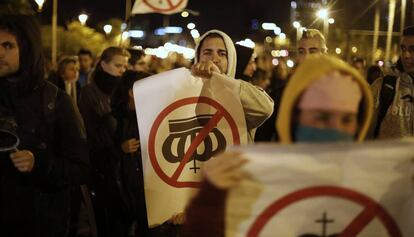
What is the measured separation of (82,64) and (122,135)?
22.9 ft

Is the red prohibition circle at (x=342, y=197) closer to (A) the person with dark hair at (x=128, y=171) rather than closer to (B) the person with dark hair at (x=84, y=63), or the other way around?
(A) the person with dark hair at (x=128, y=171)

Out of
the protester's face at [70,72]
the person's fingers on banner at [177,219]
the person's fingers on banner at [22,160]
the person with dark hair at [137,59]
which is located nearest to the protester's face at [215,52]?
the person's fingers on banner at [177,219]

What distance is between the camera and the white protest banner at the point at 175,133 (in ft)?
11.8

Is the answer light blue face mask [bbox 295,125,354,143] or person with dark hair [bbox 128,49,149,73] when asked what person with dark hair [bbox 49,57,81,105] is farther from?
light blue face mask [bbox 295,125,354,143]

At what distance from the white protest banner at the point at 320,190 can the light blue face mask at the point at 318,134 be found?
0.03 m

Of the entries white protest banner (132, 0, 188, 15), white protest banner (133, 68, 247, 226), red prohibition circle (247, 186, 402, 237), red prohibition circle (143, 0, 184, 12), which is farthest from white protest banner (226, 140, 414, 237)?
red prohibition circle (143, 0, 184, 12)

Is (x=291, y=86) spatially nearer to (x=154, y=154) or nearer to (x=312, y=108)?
(x=312, y=108)

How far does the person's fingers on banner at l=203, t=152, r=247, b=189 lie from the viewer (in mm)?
2031

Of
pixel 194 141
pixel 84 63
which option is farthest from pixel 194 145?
pixel 84 63

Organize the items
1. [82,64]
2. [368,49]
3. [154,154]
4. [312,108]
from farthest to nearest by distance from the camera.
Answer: [368,49] → [82,64] → [154,154] → [312,108]

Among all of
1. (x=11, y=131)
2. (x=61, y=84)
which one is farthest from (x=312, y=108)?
(x=61, y=84)

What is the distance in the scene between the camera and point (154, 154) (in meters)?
3.61

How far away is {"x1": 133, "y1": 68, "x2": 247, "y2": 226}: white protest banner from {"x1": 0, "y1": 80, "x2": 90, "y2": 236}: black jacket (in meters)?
0.40

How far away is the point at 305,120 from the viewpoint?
2.06 m
